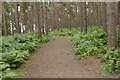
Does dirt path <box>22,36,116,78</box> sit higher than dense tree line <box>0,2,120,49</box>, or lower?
lower

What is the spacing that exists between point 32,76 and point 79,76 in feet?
7.83

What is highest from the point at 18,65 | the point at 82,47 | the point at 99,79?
the point at 82,47

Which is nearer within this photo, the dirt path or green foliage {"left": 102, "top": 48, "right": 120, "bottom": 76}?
green foliage {"left": 102, "top": 48, "right": 120, "bottom": 76}

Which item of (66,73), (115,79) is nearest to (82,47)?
(66,73)

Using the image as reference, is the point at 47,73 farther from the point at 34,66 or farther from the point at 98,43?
the point at 98,43

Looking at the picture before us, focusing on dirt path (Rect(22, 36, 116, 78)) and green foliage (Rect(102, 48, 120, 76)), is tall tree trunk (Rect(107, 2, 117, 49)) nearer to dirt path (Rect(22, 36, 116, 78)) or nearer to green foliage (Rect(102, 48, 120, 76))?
green foliage (Rect(102, 48, 120, 76))

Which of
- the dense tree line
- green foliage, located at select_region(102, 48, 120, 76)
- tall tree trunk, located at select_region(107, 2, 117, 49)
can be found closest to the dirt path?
green foliage, located at select_region(102, 48, 120, 76)

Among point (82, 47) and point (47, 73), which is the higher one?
point (82, 47)

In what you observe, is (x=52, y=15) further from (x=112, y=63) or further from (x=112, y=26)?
(x=112, y=63)

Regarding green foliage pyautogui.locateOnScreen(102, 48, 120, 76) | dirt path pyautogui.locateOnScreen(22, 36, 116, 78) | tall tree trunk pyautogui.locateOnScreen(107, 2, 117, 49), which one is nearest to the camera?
green foliage pyautogui.locateOnScreen(102, 48, 120, 76)

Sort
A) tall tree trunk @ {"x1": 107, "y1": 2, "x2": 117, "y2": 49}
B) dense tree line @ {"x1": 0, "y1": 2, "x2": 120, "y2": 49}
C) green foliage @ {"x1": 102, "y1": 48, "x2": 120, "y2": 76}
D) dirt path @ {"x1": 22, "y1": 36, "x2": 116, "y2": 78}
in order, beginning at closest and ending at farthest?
green foliage @ {"x1": 102, "y1": 48, "x2": 120, "y2": 76} → dirt path @ {"x1": 22, "y1": 36, "x2": 116, "y2": 78} → tall tree trunk @ {"x1": 107, "y1": 2, "x2": 117, "y2": 49} → dense tree line @ {"x1": 0, "y1": 2, "x2": 120, "y2": 49}

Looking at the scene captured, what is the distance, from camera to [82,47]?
9648mm

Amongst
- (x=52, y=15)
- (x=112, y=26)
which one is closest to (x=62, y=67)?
(x=112, y=26)

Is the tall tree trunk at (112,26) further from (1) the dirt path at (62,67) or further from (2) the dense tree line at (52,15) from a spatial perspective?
(1) the dirt path at (62,67)
